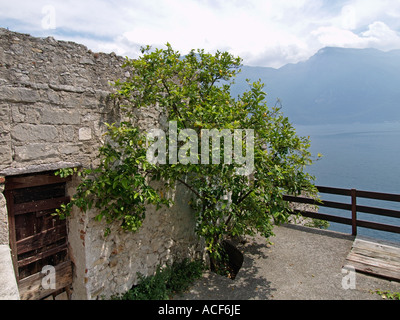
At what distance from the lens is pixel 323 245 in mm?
5020

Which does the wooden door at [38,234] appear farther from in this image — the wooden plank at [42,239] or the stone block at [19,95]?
the stone block at [19,95]

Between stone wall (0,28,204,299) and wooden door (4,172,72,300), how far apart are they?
15 centimetres

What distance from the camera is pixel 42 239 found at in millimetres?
3041

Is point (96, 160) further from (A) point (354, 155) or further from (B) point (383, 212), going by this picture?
(A) point (354, 155)

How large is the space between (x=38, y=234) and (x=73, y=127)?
135cm

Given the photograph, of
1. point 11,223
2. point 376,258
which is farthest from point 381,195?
point 11,223

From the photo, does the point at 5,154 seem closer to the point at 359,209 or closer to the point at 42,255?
the point at 42,255

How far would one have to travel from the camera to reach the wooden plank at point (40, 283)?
9.42ft

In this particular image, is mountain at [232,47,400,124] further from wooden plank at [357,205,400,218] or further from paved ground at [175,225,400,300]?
paved ground at [175,225,400,300]

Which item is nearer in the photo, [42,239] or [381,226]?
[42,239]

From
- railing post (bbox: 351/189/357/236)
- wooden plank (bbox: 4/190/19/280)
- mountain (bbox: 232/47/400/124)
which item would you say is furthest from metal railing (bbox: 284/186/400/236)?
mountain (bbox: 232/47/400/124)

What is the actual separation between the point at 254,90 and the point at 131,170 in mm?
2276

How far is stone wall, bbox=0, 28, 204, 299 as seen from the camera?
Result: 2561 millimetres
